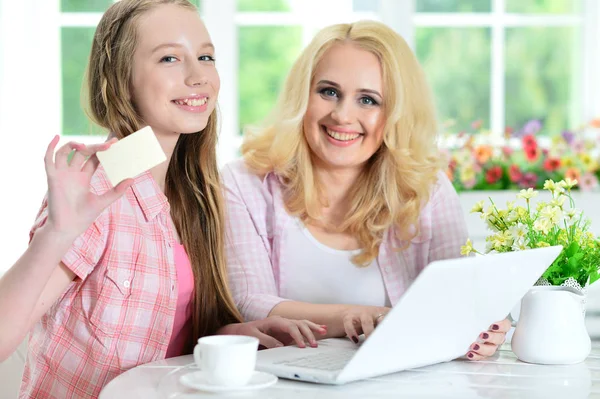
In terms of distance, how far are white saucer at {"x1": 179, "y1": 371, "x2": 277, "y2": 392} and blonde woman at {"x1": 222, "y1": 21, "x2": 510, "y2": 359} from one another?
0.75 m

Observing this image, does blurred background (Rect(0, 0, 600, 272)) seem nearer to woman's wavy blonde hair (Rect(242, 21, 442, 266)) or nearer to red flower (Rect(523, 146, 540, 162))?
red flower (Rect(523, 146, 540, 162))

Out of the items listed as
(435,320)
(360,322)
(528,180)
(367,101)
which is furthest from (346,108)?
(528,180)

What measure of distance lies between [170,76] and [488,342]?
800 millimetres

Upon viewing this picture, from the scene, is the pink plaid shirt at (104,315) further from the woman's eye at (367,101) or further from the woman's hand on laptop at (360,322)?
the woman's eye at (367,101)

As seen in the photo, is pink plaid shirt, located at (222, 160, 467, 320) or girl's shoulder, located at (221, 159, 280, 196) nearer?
pink plaid shirt, located at (222, 160, 467, 320)

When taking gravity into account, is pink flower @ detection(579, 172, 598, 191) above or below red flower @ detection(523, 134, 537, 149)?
below

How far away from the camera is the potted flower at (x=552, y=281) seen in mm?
1465

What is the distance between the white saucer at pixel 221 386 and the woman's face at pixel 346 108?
35.2 inches

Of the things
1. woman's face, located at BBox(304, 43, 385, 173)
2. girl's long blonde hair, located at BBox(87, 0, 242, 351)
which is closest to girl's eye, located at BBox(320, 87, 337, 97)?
woman's face, located at BBox(304, 43, 385, 173)

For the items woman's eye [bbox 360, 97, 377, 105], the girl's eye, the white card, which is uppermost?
the girl's eye

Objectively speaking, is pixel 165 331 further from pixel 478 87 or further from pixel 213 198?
pixel 478 87

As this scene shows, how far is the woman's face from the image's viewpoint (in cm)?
207

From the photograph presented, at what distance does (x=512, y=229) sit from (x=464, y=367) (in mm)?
273

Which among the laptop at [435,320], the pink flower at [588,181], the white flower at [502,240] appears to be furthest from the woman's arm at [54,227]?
the pink flower at [588,181]
